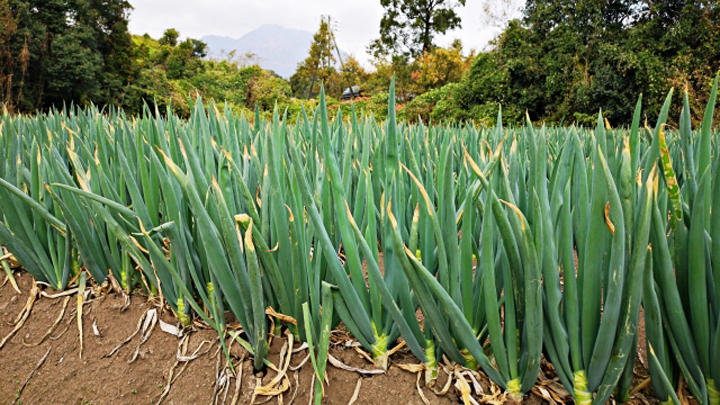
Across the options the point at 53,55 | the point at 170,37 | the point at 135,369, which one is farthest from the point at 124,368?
the point at 170,37

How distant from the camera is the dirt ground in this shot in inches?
26.8

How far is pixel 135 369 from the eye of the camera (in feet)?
2.72

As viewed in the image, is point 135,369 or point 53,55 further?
point 53,55

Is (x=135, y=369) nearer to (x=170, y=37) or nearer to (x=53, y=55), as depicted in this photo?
(x=53, y=55)

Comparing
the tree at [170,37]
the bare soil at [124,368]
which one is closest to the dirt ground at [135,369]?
the bare soil at [124,368]

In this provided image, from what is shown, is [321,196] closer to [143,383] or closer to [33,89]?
[143,383]

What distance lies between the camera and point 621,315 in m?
0.55

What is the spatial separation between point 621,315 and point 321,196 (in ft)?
1.76

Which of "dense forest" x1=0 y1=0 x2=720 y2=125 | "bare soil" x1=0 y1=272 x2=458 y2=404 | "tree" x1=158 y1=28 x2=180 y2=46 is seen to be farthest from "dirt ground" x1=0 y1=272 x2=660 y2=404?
"tree" x1=158 y1=28 x2=180 y2=46

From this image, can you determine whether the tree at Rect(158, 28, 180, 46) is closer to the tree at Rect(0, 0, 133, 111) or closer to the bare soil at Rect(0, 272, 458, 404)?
the tree at Rect(0, 0, 133, 111)

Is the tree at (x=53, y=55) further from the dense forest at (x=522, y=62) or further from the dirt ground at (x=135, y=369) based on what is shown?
the dirt ground at (x=135, y=369)

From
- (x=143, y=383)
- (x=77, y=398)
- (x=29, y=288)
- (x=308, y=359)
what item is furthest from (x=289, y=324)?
(x=29, y=288)

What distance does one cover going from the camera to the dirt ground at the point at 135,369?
26.8 inches

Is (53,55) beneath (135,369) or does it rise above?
above
